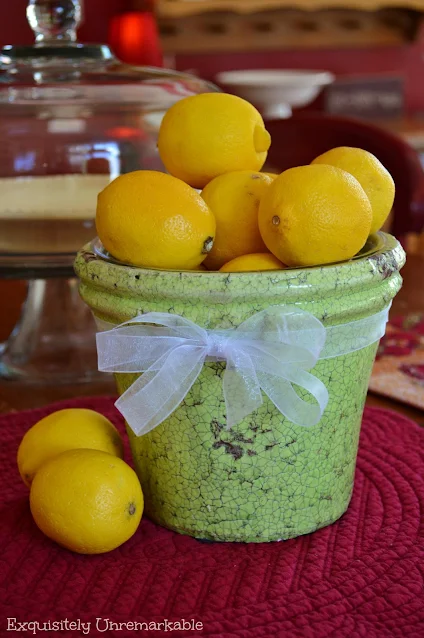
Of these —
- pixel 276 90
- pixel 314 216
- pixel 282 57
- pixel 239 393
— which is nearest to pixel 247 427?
pixel 239 393

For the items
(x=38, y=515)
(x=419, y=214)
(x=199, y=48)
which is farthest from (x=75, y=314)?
(x=199, y=48)

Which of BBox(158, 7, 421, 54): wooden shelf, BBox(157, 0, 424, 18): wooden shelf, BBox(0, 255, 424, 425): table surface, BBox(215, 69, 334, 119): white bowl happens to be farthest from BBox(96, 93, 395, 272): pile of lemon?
BBox(158, 7, 421, 54): wooden shelf

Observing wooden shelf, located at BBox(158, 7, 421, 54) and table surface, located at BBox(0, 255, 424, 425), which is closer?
table surface, located at BBox(0, 255, 424, 425)

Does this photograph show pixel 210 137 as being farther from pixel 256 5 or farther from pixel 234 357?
pixel 256 5

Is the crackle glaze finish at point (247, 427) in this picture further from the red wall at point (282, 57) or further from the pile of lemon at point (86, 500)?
the red wall at point (282, 57)

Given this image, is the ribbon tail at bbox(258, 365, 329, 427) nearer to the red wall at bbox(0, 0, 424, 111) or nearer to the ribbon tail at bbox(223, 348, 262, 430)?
the ribbon tail at bbox(223, 348, 262, 430)

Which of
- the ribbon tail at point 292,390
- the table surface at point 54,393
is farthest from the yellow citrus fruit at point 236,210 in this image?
the table surface at point 54,393
